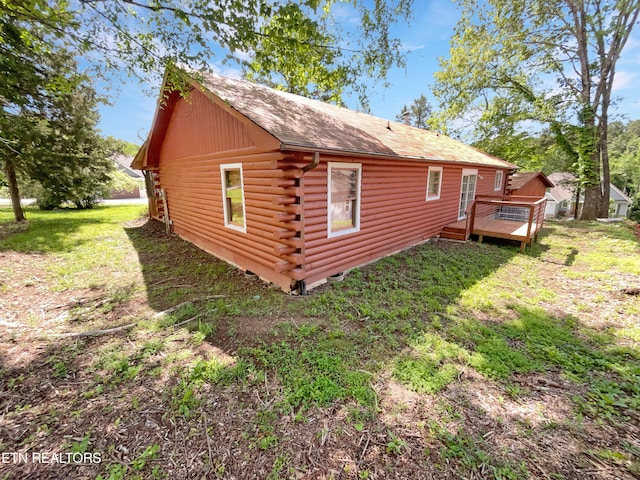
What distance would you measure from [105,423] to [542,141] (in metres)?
22.7

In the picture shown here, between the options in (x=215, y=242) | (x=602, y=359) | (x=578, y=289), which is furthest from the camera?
(x=215, y=242)

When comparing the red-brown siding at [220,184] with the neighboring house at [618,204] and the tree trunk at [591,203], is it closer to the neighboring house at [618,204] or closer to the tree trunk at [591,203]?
the tree trunk at [591,203]

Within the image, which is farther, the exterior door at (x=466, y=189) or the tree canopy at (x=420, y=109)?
the tree canopy at (x=420, y=109)

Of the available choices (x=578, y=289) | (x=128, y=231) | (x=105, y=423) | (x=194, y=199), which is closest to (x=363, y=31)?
(x=194, y=199)

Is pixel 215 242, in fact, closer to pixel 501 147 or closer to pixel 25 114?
pixel 25 114

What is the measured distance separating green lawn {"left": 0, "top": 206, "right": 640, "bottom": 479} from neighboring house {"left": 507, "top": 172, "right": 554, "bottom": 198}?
11199 mm

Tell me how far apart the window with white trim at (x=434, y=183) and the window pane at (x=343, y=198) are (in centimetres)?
365

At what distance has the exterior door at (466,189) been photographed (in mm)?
10444

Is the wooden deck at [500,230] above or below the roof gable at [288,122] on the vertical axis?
below

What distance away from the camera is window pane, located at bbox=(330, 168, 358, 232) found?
5676 millimetres

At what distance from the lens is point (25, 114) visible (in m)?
11.1

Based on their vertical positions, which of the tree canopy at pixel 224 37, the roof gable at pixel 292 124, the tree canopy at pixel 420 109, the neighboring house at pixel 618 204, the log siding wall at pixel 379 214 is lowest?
the neighboring house at pixel 618 204

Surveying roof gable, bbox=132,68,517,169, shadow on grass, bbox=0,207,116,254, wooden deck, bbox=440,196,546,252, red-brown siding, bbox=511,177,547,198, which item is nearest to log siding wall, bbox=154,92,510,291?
roof gable, bbox=132,68,517,169

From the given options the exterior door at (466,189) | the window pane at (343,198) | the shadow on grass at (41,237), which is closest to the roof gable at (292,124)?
the window pane at (343,198)
